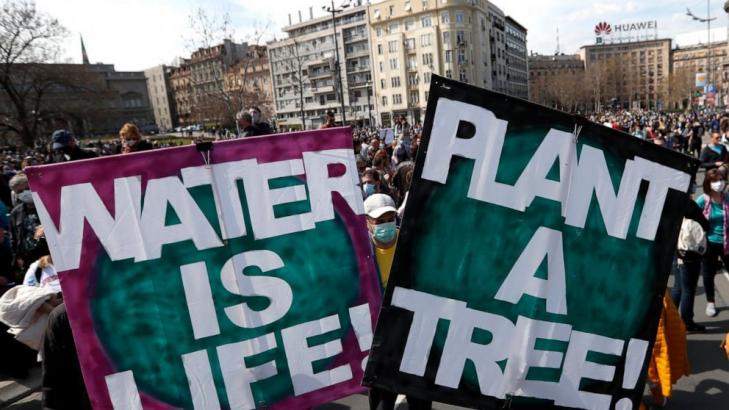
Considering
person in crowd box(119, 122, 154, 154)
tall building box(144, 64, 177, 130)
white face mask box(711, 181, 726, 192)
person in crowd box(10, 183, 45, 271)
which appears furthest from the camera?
tall building box(144, 64, 177, 130)

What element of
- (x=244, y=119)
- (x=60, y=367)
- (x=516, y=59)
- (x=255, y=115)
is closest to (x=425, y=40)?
(x=516, y=59)

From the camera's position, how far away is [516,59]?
9612cm

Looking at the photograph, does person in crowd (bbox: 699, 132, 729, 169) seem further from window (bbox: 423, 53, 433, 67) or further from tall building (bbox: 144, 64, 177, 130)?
tall building (bbox: 144, 64, 177, 130)

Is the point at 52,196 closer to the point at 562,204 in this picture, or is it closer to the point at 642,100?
the point at 562,204

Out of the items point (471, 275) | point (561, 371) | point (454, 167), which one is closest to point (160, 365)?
point (471, 275)

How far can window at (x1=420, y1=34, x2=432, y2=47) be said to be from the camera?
66.1 meters

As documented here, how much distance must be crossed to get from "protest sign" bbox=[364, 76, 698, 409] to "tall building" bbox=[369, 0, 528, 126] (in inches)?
2494

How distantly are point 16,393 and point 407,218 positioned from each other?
4518 mm

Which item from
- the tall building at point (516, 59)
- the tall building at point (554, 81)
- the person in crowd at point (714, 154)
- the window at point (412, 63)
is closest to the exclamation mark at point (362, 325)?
the person in crowd at point (714, 154)

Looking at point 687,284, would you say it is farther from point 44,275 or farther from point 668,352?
point 44,275

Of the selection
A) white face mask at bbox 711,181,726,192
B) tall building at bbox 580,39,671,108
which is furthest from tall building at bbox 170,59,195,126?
tall building at bbox 580,39,671,108

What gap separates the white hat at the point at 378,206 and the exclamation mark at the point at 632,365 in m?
1.77

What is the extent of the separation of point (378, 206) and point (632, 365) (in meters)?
1.96

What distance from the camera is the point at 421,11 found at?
6612 centimetres
